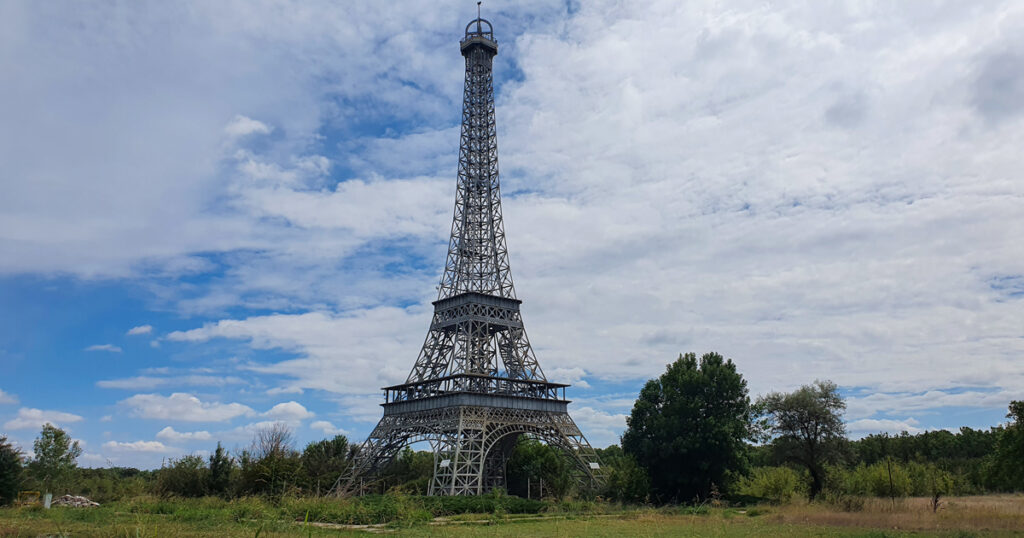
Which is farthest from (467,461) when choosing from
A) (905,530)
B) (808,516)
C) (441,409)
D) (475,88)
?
(475,88)

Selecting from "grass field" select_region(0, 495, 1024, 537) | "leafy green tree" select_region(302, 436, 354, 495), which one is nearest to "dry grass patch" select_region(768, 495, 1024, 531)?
"grass field" select_region(0, 495, 1024, 537)

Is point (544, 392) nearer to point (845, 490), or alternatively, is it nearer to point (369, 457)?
point (369, 457)

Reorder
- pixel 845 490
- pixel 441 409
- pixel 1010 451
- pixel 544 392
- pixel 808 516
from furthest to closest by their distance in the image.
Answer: pixel 544 392 < pixel 441 409 < pixel 845 490 < pixel 1010 451 < pixel 808 516

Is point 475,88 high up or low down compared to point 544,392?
up

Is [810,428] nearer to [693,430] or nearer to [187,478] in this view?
[693,430]

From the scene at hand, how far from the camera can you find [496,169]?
65.9 meters

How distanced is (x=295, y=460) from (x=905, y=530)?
34013 mm

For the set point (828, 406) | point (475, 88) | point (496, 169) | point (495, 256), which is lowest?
point (828, 406)

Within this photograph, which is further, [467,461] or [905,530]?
[467,461]

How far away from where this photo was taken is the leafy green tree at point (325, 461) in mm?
49406

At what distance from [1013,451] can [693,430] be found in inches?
640

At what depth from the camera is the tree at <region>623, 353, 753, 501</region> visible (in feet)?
138

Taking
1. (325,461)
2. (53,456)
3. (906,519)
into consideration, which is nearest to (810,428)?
(906,519)

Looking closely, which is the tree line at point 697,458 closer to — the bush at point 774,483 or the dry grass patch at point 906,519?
the bush at point 774,483
